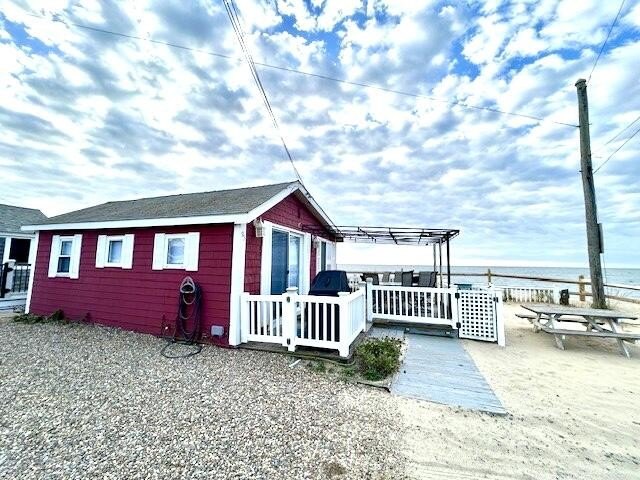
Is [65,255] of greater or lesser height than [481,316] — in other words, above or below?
above

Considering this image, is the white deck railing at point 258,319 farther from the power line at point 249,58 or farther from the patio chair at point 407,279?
the power line at point 249,58

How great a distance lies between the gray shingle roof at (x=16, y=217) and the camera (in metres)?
11.0

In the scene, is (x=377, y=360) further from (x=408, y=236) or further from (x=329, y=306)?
(x=408, y=236)

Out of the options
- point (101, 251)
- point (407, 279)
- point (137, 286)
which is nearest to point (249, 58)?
point (137, 286)

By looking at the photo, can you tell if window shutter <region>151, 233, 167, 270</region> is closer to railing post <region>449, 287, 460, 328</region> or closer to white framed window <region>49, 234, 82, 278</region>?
white framed window <region>49, 234, 82, 278</region>

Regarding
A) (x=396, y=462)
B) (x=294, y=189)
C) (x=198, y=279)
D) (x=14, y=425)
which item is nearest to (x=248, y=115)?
(x=294, y=189)

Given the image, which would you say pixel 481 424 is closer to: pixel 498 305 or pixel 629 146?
pixel 498 305

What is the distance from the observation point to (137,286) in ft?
20.5

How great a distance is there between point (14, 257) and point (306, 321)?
13.7m

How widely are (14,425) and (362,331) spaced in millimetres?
5310

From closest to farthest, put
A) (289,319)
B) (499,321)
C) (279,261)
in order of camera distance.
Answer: (289,319)
(499,321)
(279,261)

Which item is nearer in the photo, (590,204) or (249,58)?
(249,58)

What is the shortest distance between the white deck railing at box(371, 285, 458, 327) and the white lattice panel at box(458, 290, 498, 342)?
0.20 meters

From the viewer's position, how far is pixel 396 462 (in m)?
2.23
